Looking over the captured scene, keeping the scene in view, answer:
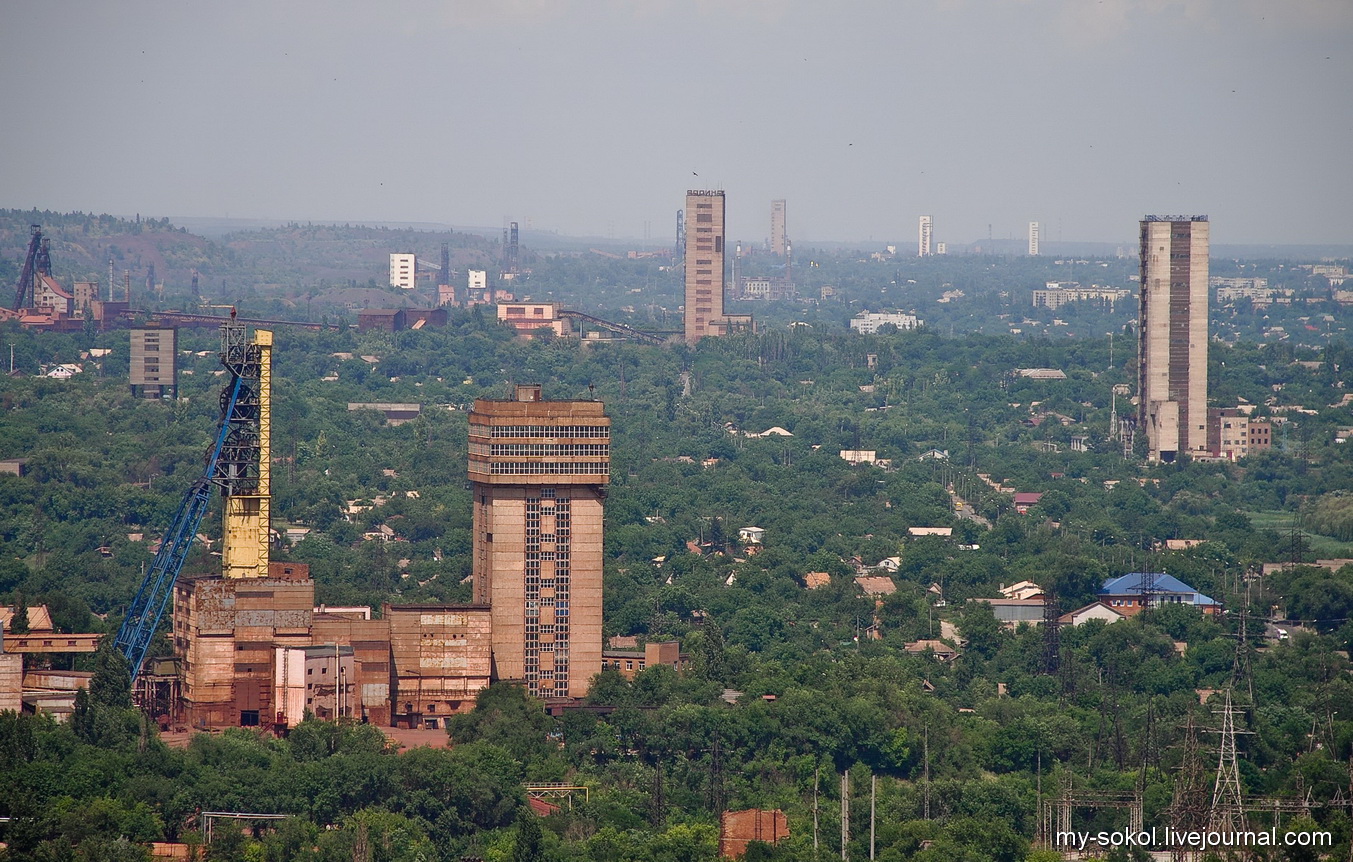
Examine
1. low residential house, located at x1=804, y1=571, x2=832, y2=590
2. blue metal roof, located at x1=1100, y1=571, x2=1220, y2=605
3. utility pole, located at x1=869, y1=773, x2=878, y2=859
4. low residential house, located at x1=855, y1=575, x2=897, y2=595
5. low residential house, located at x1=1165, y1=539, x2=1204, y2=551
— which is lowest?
utility pole, located at x1=869, y1=773, x2=878, y2=859

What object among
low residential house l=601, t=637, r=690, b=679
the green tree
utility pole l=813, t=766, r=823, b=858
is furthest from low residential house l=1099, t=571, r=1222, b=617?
the green tree

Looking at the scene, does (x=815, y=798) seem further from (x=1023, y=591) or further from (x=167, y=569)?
(x=1023, y=591)

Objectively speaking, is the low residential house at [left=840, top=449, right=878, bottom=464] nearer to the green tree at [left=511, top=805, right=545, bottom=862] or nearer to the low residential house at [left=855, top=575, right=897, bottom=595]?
the low residential house at [left=855, top=575, right=897, bottom=595]

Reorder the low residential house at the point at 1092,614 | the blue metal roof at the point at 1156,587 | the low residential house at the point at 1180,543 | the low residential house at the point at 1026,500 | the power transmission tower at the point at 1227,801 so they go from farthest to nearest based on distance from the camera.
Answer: the low residential house at the point at 1026,500
the low residential house at the point at 1180,543
the blue metal roof at the point at 1156,587
the low residential house at the point at 1092,614
the power transmission tower at the point at 1227,801

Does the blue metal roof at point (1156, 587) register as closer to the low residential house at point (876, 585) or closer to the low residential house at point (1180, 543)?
the low residential house at point (876, 585)

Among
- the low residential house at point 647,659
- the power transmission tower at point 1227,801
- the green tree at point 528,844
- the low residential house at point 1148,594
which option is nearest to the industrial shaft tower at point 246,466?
the low residential house at point 647,659

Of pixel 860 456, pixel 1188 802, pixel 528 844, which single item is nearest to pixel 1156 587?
pixel 1188 802

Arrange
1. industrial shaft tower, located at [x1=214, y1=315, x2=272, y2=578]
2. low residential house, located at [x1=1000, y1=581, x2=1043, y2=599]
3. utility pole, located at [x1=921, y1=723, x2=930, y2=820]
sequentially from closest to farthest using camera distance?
utility pole, located at [x1=921, y1=723, x2=930, y2=820]
industrial shaft tower, located at [x1=214, y1=315, x2=272, y2=578]
low residential house, located at [x1=1000, y1=581, x2=1043, y2=599]

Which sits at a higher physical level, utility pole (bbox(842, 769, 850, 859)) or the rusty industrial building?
the rusty industrial building
